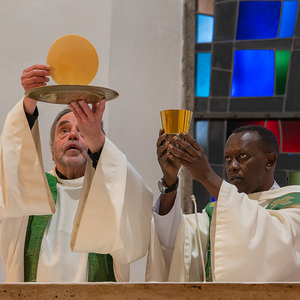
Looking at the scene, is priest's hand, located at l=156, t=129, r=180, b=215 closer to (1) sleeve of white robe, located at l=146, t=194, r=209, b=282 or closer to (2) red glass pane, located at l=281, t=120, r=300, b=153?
(1) sleeve of white robe, located at l=146, t=194, r=209, b=282

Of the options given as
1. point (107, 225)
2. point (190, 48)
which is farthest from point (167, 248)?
point (190, 48)

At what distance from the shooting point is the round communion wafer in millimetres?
2547

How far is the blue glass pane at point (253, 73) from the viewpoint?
5477mm

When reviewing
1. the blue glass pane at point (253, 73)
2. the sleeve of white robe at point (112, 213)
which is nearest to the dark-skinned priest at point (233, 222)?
the sleeve of white robe at point (112, 213)

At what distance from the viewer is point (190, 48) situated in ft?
17.9

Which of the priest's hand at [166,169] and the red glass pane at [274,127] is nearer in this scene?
the priest's hand at [166,169]

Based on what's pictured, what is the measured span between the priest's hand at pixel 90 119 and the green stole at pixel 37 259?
2.44ft

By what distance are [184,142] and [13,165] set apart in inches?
40.8

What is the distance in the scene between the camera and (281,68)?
5.46 meters

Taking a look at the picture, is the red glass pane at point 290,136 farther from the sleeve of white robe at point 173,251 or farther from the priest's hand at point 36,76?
the priest's hand at point 36,76

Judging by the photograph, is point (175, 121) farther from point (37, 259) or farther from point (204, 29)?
point (204, 29)

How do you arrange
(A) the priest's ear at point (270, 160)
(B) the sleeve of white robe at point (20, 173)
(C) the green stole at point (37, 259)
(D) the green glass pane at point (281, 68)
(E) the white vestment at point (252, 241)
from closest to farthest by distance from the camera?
(E) the white vestment at point (252, 241) → (B) the sleeve of white robe at point (20, 173) → (C) the green stole at point (37, 259) → (A) the priest's ear at point (270, 160) → (D) the green glass pane at point (281, 68)

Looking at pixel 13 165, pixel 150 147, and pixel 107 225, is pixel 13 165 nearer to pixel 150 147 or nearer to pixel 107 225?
pixel 107 225

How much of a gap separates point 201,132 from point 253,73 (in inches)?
37.2
